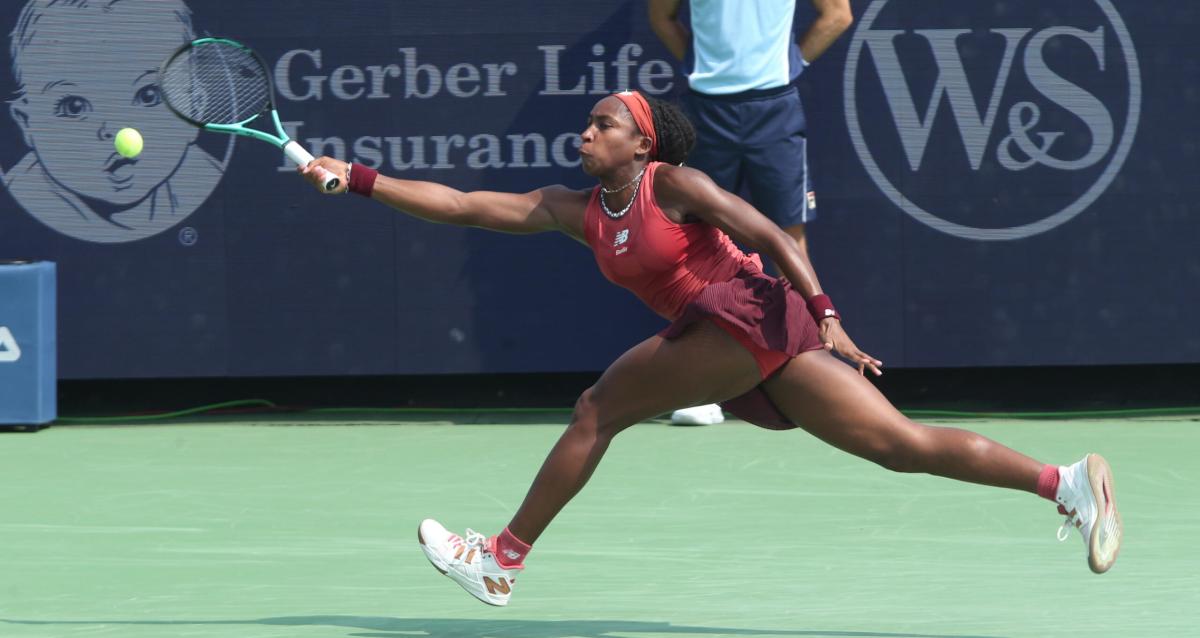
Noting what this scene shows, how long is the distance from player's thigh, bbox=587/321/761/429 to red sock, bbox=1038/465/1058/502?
0.68m

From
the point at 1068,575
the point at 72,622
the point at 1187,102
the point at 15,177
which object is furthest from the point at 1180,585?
the point at 15,177

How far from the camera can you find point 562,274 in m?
7.29

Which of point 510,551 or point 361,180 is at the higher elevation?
point 361,180

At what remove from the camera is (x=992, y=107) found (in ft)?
23.4

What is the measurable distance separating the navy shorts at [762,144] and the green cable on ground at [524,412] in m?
1.18

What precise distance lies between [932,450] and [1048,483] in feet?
0.89

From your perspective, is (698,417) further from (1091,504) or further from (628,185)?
(1091,504)

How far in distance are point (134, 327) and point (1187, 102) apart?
4.52 metres

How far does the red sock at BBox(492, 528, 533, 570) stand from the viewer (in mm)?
4117

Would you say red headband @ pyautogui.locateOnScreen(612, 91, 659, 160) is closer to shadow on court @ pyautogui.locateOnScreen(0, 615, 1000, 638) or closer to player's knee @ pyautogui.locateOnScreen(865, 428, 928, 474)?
player's knee @ pyautogui.locateOnScreen(865, 428, 928, 474)

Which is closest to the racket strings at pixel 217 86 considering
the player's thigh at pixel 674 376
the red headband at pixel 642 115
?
the red headband at pixel 642 115

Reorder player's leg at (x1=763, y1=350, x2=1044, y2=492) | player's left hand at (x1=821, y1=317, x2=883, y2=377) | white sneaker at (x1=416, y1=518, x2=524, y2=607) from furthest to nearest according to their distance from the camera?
1. white sneaker at (x1=416, y1=518, x2=524, y2=607)
2. player's leg at (x1=763, y1=350, x2=1044, y2=492)
3. player's left hand at (x1=821, y1=317, x2=883, y2=377)

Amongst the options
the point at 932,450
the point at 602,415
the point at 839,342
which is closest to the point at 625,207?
the point at 602,415

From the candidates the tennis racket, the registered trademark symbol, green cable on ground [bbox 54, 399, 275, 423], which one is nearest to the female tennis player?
the tennis racket
